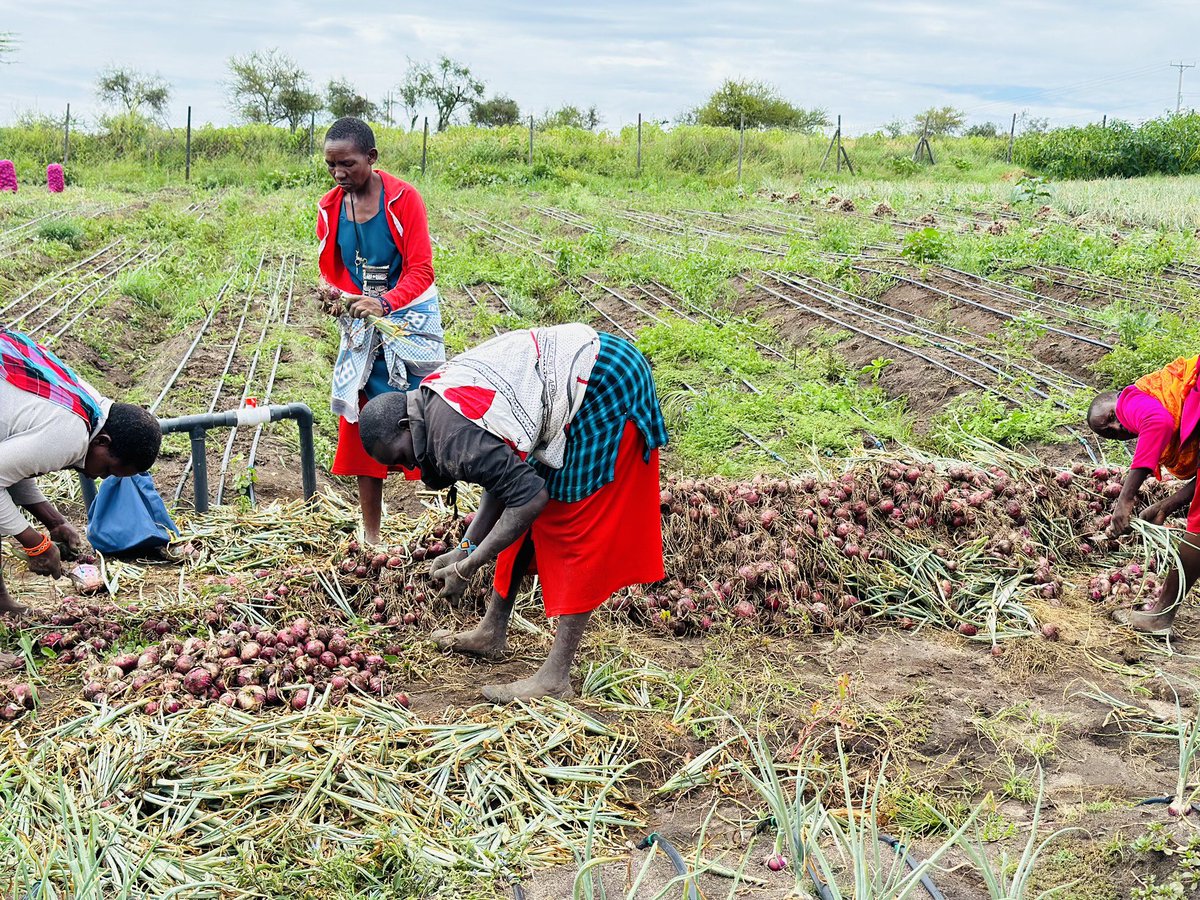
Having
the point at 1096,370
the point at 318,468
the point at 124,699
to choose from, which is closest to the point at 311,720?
the point at 124,699

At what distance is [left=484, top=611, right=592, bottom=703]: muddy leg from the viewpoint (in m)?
3.10

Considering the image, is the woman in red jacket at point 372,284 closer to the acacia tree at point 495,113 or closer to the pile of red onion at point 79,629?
the pile of red onion at point 79,629

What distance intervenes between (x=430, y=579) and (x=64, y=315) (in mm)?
6878

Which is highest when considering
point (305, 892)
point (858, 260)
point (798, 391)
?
point (858, 260)

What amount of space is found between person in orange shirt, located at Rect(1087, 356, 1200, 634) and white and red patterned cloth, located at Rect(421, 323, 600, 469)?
216 centimetres

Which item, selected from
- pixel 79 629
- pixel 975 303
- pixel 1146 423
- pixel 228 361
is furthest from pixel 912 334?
pixel 79 629

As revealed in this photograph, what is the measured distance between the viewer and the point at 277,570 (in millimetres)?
3820

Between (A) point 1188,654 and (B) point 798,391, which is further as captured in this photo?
(B) point 798,391

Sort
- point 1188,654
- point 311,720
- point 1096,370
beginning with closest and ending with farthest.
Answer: point 311,720
point 1188,654
point 1096,370

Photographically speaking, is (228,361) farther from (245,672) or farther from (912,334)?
(912,334)

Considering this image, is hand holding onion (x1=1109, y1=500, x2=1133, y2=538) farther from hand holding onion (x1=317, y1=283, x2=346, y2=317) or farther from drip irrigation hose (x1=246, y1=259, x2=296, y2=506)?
drip irrigation hose (x1=246, y1=259, x2=296, y2=506)

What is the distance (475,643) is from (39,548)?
1.43 metres

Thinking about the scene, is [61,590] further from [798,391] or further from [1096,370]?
[1096,370]

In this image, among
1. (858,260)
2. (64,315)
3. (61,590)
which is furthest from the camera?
(858,260)
